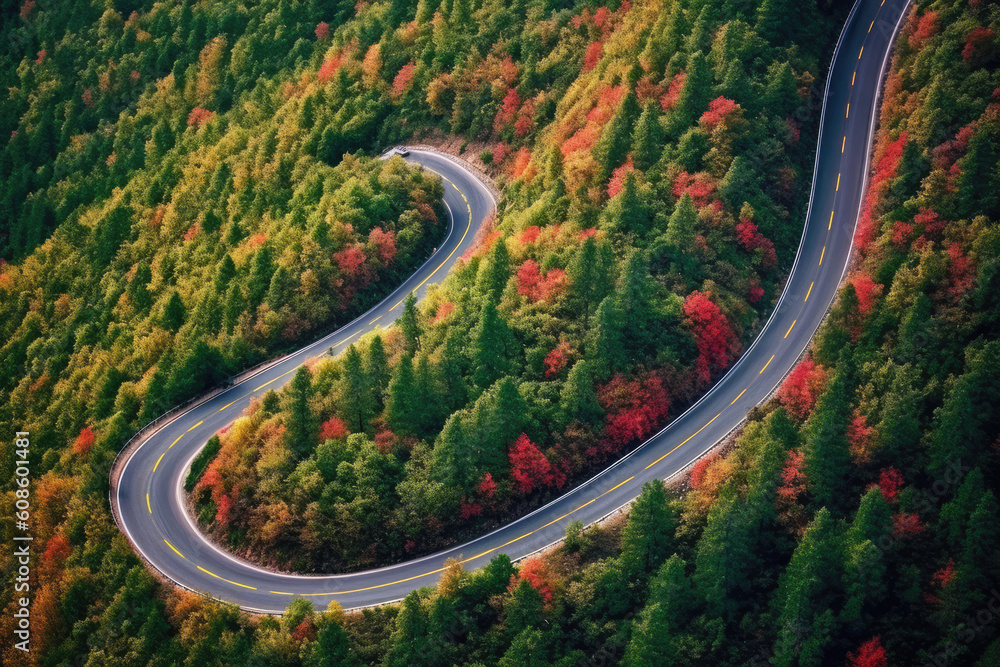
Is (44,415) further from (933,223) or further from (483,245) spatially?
(933,223)

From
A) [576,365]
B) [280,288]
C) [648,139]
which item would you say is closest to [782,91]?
[648,139]

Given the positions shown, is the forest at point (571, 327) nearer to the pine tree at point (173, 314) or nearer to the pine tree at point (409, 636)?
the pine tree at point (409, 636)

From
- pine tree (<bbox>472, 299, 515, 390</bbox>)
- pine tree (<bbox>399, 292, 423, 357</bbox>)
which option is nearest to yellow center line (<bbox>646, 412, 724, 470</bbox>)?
pine tree (<bbox>472, 299, 515, 390</bbox>)

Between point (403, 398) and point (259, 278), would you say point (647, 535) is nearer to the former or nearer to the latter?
point (403, 398)

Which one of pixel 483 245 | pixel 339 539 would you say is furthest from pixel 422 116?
pixel 339 539

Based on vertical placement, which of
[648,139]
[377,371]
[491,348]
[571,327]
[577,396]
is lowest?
[377,371]

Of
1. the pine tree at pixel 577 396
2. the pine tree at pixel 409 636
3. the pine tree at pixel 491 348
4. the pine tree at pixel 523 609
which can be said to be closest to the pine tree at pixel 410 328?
the pine tree at pixel 491 348
